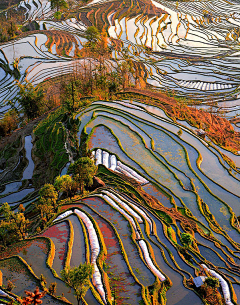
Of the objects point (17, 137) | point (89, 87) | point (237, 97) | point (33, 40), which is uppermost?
point (33, 40)

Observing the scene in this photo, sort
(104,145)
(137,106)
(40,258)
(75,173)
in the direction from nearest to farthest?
(40,258) → (75,173) → (104,145) → (137,106)

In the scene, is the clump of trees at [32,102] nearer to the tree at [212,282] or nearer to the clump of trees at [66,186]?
the clump of trees at [66,186]

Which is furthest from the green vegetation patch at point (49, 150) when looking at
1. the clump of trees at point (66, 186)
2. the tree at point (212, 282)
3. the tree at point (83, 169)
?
Answer: the tree at point (212, 282)

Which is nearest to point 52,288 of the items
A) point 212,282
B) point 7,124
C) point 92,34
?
point 212,282

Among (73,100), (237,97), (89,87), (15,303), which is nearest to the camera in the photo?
(15,303)

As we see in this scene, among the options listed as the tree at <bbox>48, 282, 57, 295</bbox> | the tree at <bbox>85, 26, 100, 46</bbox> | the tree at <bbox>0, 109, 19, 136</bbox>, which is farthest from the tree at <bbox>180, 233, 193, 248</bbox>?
the tree at <bbox>85, 26, 100, 46</bbox>

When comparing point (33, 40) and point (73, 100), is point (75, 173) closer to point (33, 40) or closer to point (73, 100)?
point (73, 100)

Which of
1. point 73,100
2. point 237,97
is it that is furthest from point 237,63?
point 73,100
